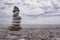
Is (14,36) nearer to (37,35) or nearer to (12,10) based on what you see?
(37,35)

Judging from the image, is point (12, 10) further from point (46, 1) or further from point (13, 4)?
point (46, 1)

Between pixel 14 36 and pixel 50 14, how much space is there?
4.01 meters

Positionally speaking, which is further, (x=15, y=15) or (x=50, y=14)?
(x=50, y=14)

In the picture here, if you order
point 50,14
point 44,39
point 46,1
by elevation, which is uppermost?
point 46,1

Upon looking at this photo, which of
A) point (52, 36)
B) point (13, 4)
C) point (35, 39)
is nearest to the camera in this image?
point (35, 39)

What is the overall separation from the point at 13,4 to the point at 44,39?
11.2 feet

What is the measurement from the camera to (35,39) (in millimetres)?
8820

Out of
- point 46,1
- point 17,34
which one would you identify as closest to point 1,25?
point 17,34

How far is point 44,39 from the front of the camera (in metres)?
8.97

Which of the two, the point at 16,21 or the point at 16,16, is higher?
the point at 16,16

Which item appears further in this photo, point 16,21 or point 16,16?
point 16,21

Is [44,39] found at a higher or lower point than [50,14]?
lower

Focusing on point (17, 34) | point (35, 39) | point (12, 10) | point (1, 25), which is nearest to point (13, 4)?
point (12, 10)

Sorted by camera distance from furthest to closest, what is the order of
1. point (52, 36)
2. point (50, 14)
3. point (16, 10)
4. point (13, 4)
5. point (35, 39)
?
1. point (50, 14)
2. point (13, 4)
3. point (16, 10)
4. point (52, 36)
5. point (35, 39)
